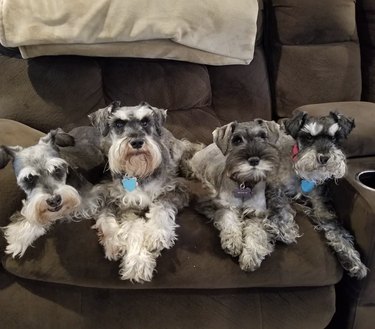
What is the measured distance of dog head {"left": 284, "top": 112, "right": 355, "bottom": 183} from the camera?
1737 millimetres

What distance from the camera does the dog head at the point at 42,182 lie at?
1.59 meters

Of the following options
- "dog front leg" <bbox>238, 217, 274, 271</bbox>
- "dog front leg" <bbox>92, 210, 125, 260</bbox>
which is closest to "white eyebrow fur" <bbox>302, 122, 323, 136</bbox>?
"dog front leg" <bbox>238, 217, 274, 271</bbox>

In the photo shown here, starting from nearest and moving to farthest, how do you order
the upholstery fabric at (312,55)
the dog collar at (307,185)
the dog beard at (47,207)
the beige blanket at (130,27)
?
the dog beard at (47,207) → the dog collar at (307,185) → the beige blanket at (130,27) → the upholstery fabric at (312,55)

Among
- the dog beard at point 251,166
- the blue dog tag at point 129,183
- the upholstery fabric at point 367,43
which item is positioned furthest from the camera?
the upholstery fabric at point 367,43

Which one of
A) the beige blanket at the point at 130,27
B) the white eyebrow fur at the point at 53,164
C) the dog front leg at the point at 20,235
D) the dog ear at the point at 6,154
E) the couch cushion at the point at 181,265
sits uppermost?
the beige blanket at the point at 130,27

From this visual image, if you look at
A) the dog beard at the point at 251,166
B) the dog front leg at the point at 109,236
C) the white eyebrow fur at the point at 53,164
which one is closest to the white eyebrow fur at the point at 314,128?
the dog beard at the point at 251,166

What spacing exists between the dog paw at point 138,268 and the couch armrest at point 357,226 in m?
0.88

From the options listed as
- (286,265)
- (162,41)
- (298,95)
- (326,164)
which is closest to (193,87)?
(162,41)

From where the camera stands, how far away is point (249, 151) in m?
1.69

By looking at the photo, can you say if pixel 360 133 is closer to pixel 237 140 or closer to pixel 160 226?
pixel 237 140

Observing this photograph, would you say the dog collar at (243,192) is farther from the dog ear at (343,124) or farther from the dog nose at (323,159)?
the dog ear at (343,124)

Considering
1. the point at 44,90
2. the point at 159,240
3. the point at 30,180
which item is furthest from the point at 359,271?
the point at 44,90

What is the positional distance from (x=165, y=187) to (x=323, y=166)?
721 mm

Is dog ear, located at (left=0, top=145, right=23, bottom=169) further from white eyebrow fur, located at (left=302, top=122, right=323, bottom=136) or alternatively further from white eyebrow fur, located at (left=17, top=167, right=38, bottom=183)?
white eyebrow fur, located at (left=302, top=122, right=323, bottom=136)
